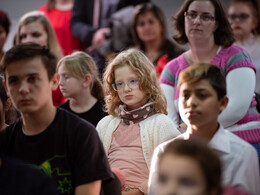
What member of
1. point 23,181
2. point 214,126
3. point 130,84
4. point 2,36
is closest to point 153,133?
point 130,84

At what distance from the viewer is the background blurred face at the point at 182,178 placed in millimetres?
1462

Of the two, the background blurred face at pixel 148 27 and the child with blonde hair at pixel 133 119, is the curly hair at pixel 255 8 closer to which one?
the background blurred face at pixel 148 27

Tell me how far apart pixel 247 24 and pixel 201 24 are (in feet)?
3.53

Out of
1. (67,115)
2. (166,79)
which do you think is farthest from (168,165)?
(166,79)

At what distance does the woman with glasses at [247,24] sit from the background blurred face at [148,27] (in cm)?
64

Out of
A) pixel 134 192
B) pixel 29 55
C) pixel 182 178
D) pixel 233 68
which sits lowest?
pixel 134 192

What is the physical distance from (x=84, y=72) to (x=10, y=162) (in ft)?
5.17

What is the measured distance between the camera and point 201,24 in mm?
2881

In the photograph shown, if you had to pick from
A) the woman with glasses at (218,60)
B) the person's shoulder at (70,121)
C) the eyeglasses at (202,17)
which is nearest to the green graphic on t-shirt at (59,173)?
the person's shoulder at (70,121)

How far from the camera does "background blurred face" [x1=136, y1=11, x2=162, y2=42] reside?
4102 millimetres

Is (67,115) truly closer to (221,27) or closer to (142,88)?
(142,88)

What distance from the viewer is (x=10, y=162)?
5.67 ft

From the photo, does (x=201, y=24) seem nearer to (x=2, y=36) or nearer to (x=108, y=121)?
(x=108, y=121)

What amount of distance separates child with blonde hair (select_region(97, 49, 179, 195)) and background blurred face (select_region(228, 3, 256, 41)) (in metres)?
1.26
